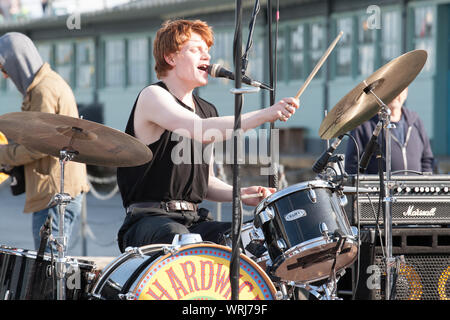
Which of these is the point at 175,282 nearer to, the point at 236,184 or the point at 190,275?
the point at 190,275

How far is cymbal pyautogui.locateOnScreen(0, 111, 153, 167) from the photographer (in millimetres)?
3293

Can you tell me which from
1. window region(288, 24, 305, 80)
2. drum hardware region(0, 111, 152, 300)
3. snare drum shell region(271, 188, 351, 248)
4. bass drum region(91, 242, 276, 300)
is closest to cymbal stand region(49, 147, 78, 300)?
drum hardware region(0, 111, 152, 300)

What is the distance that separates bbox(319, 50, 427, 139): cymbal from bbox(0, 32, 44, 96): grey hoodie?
6.52 ft

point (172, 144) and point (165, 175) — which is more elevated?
point (172, 144)

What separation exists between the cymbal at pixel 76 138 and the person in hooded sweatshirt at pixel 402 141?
2285 mm

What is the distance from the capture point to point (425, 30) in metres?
13.5

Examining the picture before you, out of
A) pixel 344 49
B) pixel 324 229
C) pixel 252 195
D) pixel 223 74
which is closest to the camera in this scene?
pixel 223 74

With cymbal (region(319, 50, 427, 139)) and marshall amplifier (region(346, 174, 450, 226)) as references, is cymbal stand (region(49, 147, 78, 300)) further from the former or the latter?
marshall amplifier (region(346, 174, 450, 226))

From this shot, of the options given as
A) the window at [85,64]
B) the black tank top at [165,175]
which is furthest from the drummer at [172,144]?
the window at [85,64]

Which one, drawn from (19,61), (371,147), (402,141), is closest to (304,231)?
(371,147)

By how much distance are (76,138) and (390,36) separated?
12044mm

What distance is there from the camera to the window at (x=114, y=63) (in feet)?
70.5

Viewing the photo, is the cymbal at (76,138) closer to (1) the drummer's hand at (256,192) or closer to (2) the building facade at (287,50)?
(1) the drummer's hand at (256,192)

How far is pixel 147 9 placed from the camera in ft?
62.9
